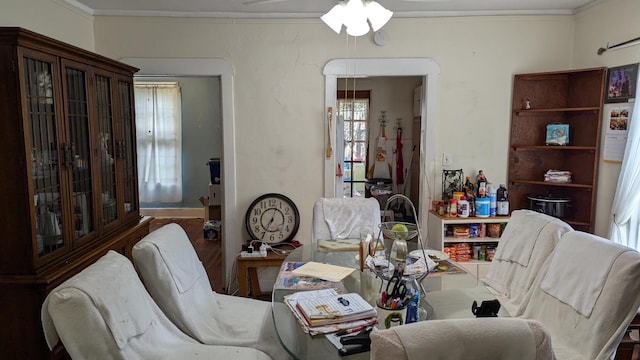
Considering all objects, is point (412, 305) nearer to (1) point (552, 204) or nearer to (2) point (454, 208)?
(2) point (454, 208)

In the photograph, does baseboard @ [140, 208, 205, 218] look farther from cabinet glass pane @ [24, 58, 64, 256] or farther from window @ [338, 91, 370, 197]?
cabinet glass pane @ [24, 58, 64, 256]

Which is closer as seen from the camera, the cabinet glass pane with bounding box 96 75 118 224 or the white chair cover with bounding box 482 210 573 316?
the white chair cover with bounding box 482 210 573 316

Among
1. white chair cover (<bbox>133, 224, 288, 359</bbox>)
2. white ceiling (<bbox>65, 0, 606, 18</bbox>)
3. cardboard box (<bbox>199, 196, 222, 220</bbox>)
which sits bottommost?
cardboard box (<bbox>199, 196, 222, 220</bbox>)

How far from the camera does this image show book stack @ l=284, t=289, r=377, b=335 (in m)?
1.52

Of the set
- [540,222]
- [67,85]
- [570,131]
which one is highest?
[67,85]

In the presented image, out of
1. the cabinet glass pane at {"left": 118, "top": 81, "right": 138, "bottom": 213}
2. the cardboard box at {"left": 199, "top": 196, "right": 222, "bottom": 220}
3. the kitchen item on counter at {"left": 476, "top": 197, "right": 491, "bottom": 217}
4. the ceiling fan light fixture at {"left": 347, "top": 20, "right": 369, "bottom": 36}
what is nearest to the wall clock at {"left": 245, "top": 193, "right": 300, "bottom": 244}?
the cabinet glass pane at {"left": 118, "top": 81, "right": 138, "bottom": 213}

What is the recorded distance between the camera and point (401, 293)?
5.23 feet

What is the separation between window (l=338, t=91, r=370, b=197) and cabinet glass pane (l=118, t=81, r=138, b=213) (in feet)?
11.5

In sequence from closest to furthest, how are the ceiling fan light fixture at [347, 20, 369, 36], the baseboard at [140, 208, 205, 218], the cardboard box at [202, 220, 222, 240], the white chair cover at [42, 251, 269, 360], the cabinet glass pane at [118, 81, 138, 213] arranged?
1. the white chair cover at [42, 251, 269, 360]
2. the ceiling fan light fixture at [347, 20, 369, 36]
3. the cabinet glass pane at [118, 81, 138, 213]
4. the cardboard box at [202, 220, 222, 240]
5. the baseboard at [140, 208, 205, 218]

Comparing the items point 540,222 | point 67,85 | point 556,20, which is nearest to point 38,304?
point 67,85

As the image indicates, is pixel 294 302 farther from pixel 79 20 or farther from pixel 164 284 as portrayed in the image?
pixel 79 20

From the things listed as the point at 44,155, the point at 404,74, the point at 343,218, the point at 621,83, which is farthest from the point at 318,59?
the point at 621,83

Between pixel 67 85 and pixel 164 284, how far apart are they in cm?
143

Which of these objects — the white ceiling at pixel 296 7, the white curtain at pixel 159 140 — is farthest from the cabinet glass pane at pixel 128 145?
the white curtain at pixel 159 140
